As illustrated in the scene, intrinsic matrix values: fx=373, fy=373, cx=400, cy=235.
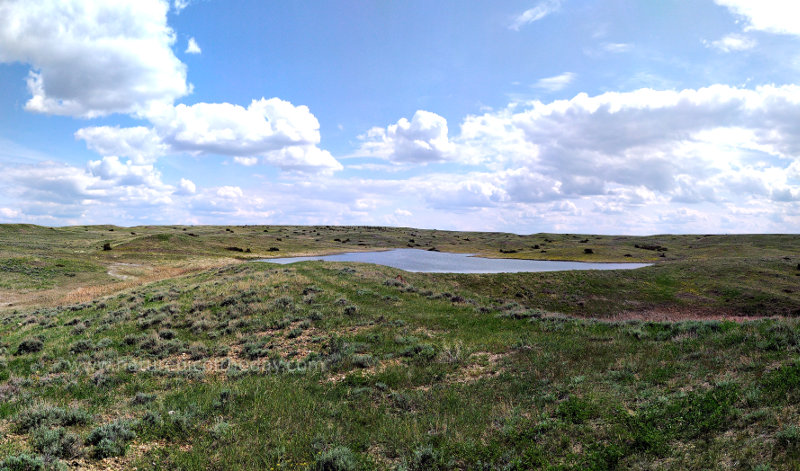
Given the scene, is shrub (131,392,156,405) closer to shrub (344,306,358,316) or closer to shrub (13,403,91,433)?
shrub (13,403,91,433)

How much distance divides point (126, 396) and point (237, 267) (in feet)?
110

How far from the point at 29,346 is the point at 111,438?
51.1 ft

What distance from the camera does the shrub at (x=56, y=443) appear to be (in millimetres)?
8297

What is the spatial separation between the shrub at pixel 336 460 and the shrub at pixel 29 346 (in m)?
Answer: 19.7

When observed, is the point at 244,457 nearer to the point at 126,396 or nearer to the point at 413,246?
the point at 126,396

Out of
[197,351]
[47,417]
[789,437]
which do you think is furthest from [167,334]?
[789,437]

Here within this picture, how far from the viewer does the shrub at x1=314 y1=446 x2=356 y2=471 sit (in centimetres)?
805

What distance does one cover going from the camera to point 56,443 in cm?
855

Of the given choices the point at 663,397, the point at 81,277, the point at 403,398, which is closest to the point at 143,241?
the point at 81,277

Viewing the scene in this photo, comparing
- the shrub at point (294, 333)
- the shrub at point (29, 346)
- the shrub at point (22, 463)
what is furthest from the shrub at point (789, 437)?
the shrub at point (29, 346)

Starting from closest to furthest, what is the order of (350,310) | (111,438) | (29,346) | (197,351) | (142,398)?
1. (111,438)
2. (142,398)
3. (197,351)
4. (29,346)
5. (350,310)

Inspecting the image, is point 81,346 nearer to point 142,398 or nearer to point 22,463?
point 142,398

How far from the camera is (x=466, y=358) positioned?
50.7ft

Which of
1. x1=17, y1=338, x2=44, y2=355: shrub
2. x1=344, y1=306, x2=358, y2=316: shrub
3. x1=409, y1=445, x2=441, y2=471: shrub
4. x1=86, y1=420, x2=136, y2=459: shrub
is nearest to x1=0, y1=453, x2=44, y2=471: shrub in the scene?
x1=86, y1=420, x2=136, y2=459: shrub
